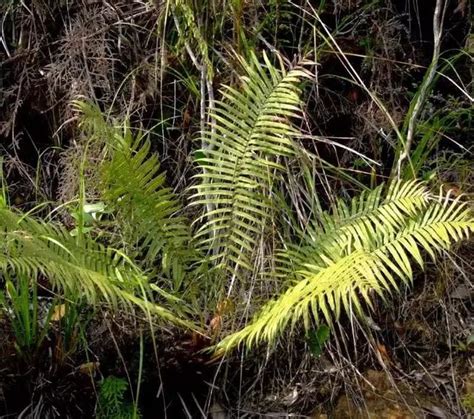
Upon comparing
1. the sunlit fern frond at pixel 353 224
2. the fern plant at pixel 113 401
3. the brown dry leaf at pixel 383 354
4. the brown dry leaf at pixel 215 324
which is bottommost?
the brown dry leaf at pixel 383 354

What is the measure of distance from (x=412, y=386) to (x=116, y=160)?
1.11 metres

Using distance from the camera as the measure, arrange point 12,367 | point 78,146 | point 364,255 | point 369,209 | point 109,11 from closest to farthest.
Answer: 1. point 364,255
2. point 12,367
3. point 369,209
4. point 78,146
5. point 109,11

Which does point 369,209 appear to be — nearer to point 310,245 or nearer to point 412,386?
point 310,245

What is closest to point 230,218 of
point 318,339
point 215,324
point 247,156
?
point 247,156

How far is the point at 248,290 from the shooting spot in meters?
2.36

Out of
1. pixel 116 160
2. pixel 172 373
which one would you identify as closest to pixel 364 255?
pixel 172 373

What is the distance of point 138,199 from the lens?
90.0 inches

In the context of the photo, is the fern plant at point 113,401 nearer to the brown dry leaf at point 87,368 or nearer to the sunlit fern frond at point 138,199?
the brown dry leaf at point 87,368

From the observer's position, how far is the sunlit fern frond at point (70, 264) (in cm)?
186

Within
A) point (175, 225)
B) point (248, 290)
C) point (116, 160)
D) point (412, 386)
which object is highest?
point (116, 160)

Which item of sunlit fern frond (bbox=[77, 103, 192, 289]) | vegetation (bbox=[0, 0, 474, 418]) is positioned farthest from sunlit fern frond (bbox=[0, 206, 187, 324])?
sunlit fern frond (bbox=[77, 103, 192, 289])

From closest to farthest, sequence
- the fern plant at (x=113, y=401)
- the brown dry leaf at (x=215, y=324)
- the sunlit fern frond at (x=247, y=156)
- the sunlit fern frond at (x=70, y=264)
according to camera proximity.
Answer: the sunlit fern frond at (x=70, y=264) < the fern plant at (x=113, y=401) < the brown dry leaf at (x=215, y=324) < the sunlit fern frond at (x=247, y=156)

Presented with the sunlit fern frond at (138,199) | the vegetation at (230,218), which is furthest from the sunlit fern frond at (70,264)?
the sunlit fern frond at (138,199)

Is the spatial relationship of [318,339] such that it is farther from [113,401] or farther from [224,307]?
[113,401]
